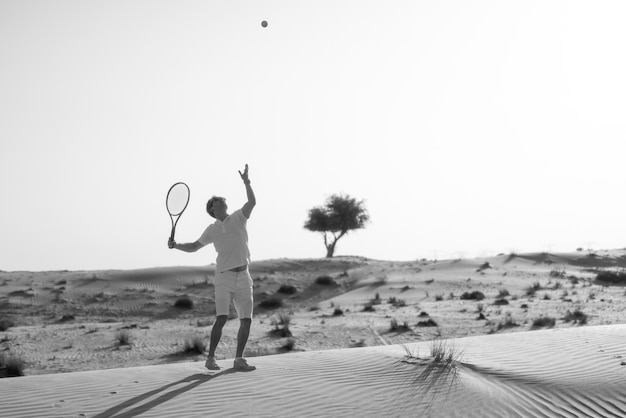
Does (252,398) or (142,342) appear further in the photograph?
(142,342)

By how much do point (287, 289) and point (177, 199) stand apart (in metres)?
25.0

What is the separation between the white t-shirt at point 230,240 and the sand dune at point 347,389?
150 centimetres

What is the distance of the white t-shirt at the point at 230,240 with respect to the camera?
9.10m

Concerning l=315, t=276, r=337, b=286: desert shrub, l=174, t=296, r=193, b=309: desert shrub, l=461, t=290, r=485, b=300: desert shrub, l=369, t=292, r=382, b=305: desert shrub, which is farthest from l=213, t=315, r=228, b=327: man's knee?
l=315, t=276, r=337, b=286: desert shrub

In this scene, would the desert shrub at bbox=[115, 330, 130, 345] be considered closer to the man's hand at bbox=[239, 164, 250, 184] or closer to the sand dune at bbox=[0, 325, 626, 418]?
the sand dune at bbox=[0, 325, 626, 418]

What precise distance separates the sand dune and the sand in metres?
0.03

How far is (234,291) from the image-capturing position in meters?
9.06

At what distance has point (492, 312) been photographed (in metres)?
23.7

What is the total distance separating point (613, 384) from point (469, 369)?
2.00 meters

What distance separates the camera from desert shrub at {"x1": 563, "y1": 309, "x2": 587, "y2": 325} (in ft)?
68.6

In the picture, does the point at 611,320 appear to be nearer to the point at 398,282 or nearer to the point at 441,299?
the point at 441,299

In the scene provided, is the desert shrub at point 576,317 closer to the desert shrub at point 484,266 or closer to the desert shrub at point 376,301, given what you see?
the desert shrub at point 376,301

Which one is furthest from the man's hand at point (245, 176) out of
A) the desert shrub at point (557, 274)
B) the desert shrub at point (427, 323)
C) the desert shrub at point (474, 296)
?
the desert shrub at point (557, 274)

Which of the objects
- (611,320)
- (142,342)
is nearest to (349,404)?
(142,342)
